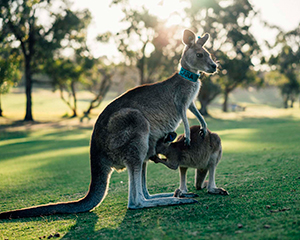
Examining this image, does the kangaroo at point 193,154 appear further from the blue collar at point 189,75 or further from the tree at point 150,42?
the tree at point 150,42

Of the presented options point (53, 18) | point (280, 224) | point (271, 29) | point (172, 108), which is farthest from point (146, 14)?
point (280, 224)

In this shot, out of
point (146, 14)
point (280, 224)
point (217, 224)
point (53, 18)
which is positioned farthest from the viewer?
point (146, 14)

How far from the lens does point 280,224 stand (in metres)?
2.65

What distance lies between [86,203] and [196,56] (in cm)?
230

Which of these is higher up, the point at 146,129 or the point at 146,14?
the point at 146,14

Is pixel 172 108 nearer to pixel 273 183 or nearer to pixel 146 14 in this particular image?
pixel 273 183

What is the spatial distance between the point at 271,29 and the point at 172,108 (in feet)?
128

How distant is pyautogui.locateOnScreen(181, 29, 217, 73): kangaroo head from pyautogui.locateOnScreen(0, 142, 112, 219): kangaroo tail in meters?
1.69

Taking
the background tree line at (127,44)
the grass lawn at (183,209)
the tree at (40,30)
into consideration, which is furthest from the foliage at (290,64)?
the grass lawn at (183,209)

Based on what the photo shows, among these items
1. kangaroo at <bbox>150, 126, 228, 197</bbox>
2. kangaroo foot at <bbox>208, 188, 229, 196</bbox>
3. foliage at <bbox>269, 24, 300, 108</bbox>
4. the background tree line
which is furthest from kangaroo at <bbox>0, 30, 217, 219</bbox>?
foliage at <bbox>269, 24, 300, 108</bbox>

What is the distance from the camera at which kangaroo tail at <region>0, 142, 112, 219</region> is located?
3.79 metres

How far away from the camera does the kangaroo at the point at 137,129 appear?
147 inches

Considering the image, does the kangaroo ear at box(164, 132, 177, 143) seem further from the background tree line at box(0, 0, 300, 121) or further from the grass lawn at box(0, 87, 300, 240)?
the background tree line at box(0, 0, 300, 121)

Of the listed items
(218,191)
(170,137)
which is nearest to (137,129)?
(170,137)
